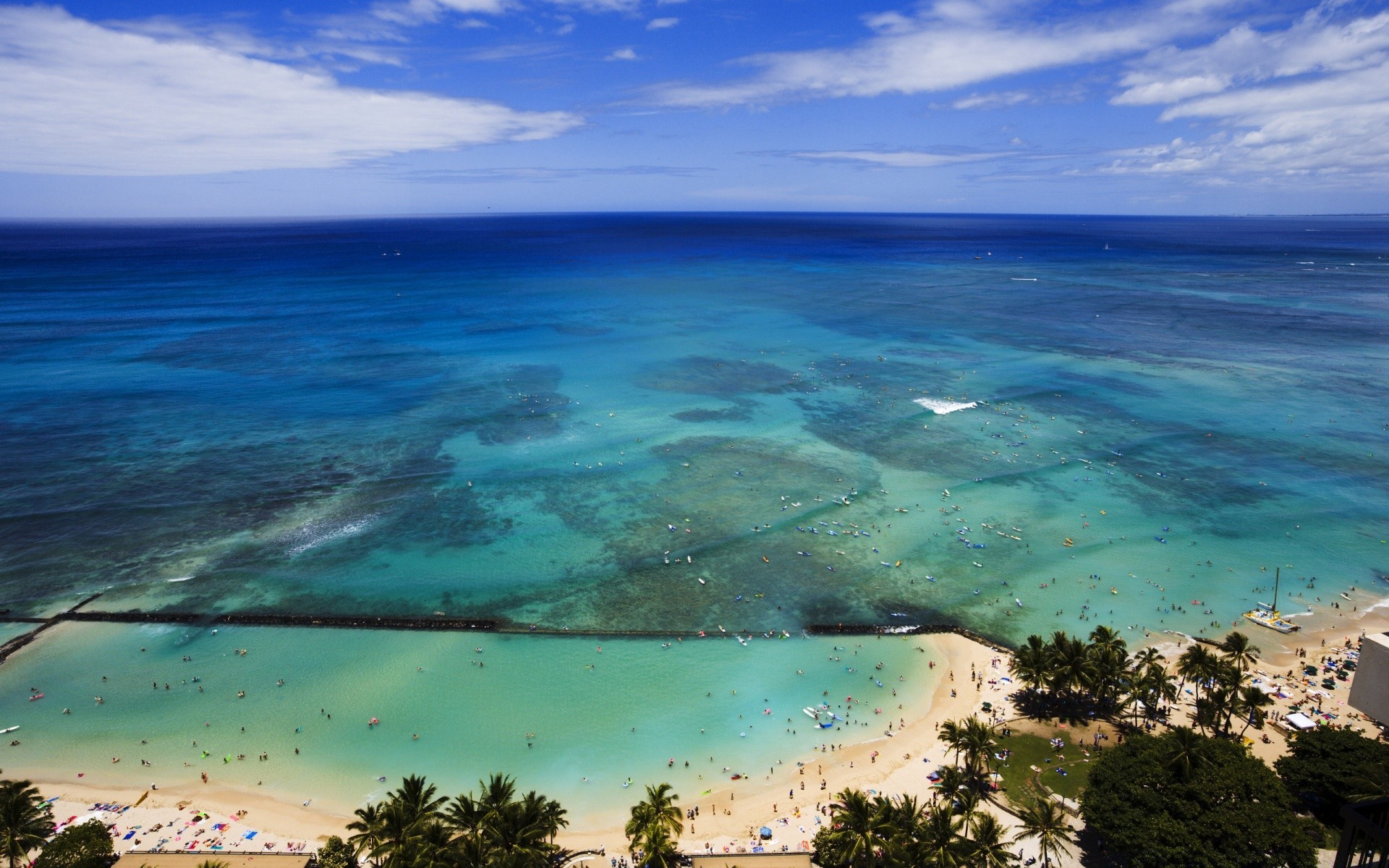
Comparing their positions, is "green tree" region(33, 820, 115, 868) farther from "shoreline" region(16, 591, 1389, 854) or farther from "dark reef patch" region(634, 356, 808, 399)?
"dark reef patch" region(634, 356, 808, 399)

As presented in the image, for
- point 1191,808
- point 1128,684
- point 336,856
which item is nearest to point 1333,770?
point 1191,808

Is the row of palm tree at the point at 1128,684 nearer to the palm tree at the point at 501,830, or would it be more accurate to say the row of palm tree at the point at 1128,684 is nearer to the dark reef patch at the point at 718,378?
the palm tree at the point at 501,830

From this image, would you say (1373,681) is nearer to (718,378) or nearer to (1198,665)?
(1198,665)

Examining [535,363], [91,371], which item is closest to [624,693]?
[535,363]

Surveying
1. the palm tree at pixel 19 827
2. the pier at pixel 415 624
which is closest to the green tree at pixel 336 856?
the palm tree at pixel 19 827

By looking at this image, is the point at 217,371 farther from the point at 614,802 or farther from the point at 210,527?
the point at 614,802

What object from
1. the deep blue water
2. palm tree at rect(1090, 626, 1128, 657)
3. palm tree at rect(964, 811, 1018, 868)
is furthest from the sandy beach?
the deep blue water
